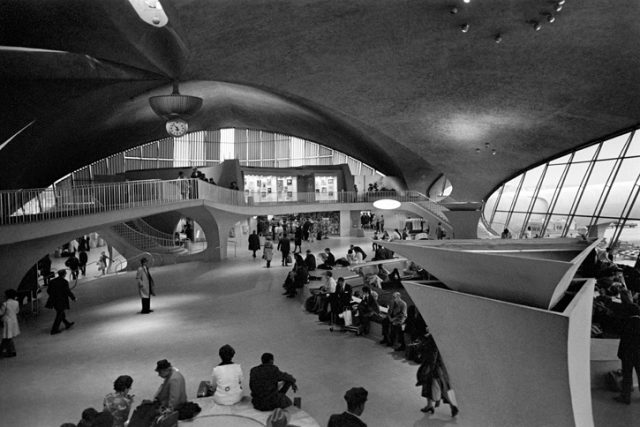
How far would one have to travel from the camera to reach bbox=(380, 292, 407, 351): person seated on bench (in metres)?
9.54

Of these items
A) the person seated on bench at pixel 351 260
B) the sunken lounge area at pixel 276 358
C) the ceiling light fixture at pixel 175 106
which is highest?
the ceiling light fixture at pixel 175 106

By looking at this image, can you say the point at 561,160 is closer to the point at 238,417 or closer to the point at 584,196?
the point at 584,196

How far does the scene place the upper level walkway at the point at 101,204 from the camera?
1190 cm

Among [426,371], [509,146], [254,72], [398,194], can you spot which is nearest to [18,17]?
[254,72]

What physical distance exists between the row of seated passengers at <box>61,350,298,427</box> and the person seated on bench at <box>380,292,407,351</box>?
3.62 meters

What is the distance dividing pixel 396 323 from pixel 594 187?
1634cm

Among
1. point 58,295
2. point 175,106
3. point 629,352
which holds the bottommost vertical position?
point 629,352

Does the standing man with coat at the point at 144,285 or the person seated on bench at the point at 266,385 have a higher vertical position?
the standing man with coat at the point at 144,285

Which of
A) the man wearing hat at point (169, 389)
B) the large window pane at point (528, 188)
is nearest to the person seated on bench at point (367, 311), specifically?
the man wearing hat at point (169, 389)

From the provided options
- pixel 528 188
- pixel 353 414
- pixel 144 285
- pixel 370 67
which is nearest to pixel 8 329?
pixel 144 285

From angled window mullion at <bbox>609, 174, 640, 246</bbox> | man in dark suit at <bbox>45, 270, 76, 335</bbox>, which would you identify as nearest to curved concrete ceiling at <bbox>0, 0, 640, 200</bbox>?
angled window mullion at <bbox>609, 174, 640, 246</bbox>

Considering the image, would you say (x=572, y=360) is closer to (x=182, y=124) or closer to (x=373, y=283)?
(x=373, y=283)

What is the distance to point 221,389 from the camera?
252 inches

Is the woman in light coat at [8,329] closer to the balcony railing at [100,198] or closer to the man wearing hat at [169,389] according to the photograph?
the balcony railing at [100,198]
